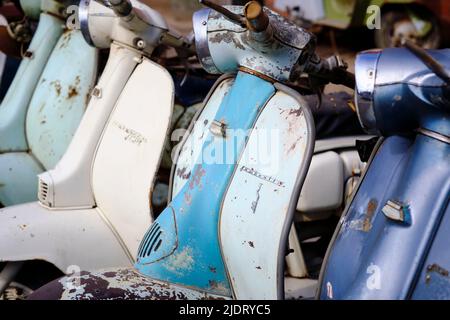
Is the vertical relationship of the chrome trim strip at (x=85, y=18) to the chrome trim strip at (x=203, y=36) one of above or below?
below

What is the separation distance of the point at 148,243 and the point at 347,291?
699 mm

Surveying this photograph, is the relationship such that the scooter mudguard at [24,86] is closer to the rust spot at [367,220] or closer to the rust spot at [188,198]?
the rust spot at [188,198]

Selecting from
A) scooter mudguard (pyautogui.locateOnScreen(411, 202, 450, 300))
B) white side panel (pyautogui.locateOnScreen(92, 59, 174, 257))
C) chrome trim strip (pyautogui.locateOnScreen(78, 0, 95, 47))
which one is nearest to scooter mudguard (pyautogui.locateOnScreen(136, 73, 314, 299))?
white side panel (pyautogui.locateOnScreen(92, 59, 174, 257))

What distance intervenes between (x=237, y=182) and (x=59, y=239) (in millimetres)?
694

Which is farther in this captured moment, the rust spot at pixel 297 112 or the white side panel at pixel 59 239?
the white side panel at pixel 59 239

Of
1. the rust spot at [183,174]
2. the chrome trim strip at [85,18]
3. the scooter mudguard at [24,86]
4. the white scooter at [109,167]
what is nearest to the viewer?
the rust spot at [183,174]

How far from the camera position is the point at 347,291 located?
1.67 metres

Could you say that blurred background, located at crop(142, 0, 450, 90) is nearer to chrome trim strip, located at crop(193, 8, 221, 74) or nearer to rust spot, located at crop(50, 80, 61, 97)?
rust spot, located at crop(50, 80, 61, 97)

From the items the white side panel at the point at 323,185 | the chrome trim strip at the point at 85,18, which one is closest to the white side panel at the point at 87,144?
the chrome trim strip at the point at 85,18

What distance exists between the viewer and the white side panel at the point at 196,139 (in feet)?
7.36

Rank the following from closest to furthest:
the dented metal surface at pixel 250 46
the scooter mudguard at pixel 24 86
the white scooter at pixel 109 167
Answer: the dented metal surface at pixel 250 46, the white scooter at pixel 109 167, the scooter mudguard at pixel 24 86

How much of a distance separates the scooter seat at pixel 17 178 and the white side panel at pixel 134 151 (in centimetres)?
54

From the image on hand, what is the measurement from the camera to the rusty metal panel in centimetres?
310

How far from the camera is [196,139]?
2.30 metres
